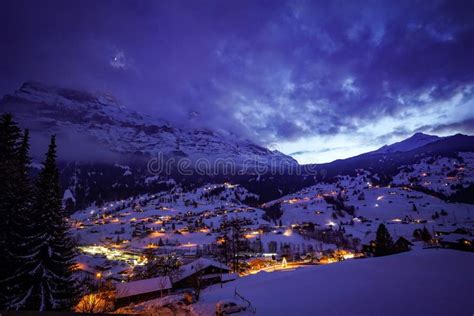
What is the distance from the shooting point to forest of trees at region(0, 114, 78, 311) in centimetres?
1430

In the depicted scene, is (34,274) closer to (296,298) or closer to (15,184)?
(15,184)

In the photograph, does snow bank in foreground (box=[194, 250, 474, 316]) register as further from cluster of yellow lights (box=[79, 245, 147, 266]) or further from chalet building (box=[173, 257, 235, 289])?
cluster of yellow lights (box=[79, 245, 147, 266])

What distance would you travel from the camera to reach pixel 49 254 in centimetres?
1517

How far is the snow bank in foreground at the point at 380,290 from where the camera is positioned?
39.7 ft

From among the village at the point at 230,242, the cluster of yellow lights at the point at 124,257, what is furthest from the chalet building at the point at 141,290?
the cluster of yellow lights at the point at 124,257

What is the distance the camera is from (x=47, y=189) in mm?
15734

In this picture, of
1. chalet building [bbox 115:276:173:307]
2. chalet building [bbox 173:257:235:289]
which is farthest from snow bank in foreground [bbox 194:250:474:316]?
chalet building [bbox 173:257:235:289]

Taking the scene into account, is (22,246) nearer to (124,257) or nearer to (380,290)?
(380,290)

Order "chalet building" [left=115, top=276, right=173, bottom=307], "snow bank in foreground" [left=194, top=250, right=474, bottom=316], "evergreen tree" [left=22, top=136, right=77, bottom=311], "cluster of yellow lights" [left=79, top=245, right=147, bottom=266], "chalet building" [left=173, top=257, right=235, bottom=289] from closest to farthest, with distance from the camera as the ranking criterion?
"snow bank in foreground" [left=194, top=250, right=474, bottom=316] < "evergreen tree" [left=22, top=136, right=77, bottom=311] < "chalet building" [left=115, top=276, right=173, bottom=307] < "chalet building" [left=173, top=257, right=235, bottom=289] < "cluster of yellow lights" [left=79, top=245, right=147, bottom=266]

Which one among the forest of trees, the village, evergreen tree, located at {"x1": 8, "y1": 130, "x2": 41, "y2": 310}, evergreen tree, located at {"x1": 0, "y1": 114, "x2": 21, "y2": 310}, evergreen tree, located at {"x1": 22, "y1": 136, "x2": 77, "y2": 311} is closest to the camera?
evergreen tree, located at {"x1": 0, "y1": 114, "x2": 21, "y2": 310}

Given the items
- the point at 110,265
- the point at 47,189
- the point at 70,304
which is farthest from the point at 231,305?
the point at 110,265

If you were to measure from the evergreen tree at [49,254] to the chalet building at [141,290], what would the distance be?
18793mm

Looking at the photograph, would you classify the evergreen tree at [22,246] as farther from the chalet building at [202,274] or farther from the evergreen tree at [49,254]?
the chalet building at [202,274]

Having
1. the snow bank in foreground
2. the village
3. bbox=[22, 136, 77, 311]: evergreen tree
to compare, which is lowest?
A: the village
